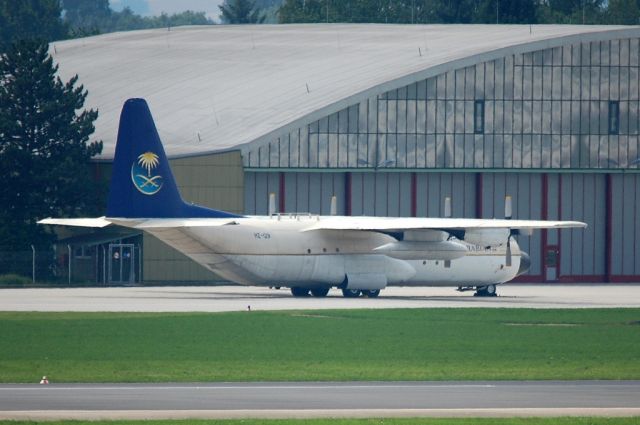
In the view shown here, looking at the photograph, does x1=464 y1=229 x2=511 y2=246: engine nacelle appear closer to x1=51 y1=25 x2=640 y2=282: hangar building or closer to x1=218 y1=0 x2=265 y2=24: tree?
x1=51 y1=25 x2=640 y2=282: hangar building

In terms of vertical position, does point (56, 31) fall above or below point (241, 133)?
above

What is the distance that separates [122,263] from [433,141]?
17.7 m

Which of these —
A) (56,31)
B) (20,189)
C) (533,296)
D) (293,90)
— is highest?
(56,31)

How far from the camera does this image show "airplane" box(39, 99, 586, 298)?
5178 cm

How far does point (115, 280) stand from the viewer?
220 feet

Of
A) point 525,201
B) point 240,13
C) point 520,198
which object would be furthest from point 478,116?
point 240,13

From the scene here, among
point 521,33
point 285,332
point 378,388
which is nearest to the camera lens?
point 378,388

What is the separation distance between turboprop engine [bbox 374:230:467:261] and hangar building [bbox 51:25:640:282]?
48.0 feet

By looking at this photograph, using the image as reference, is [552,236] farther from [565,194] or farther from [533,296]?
[533,296]

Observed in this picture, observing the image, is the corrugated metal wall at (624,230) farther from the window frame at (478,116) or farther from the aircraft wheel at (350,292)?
the aircraft wheel at (350,292)

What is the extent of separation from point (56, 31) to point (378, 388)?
125 meters

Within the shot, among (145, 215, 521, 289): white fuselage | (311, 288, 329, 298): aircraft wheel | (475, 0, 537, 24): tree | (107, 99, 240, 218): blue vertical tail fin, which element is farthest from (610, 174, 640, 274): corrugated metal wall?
(475, 0, 537, 24): tree

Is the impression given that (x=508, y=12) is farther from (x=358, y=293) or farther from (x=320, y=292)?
(x=358, y=293)

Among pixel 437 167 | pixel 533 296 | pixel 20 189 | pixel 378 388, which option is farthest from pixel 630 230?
pixel 378 388
